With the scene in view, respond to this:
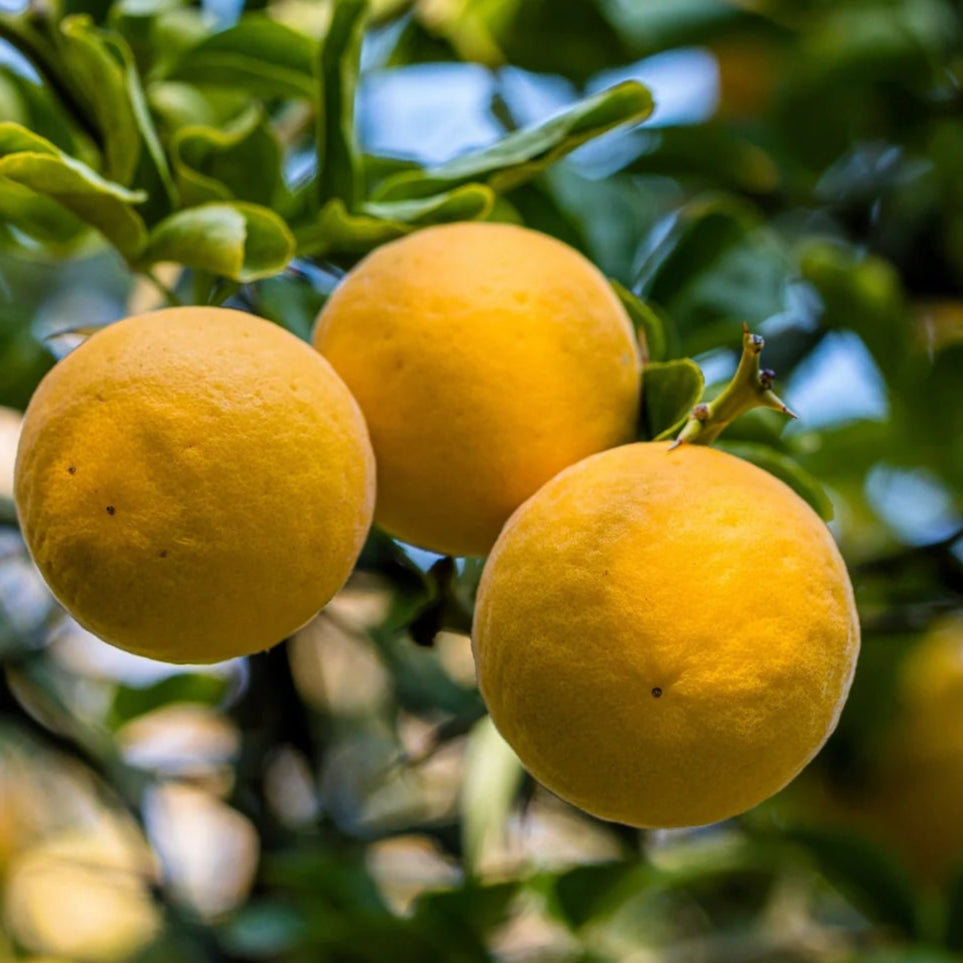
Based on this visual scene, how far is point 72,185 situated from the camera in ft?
2.80

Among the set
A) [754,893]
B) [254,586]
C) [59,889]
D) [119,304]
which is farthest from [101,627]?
[59,889]

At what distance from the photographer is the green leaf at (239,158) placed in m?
1.02

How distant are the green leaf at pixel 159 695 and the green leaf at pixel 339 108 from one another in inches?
42.4

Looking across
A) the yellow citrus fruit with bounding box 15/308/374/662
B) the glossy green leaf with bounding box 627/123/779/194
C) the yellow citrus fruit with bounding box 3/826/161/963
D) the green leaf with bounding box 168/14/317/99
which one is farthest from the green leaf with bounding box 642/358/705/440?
the yellow citrus fruit with bounding box 3/826/161/963

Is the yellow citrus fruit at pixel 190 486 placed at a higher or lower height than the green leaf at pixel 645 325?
higher

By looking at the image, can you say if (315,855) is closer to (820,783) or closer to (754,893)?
(820,783)

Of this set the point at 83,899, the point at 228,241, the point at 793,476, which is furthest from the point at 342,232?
the point at 83,899

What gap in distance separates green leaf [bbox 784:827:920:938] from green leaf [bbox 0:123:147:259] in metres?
0.99

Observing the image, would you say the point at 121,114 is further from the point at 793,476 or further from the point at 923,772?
the point at 923,772

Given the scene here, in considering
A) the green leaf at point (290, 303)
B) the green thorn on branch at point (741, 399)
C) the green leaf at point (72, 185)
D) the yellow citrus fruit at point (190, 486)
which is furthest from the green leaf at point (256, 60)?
the green thorn on branch at point (741, 399)

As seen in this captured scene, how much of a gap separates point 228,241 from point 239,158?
233 mm

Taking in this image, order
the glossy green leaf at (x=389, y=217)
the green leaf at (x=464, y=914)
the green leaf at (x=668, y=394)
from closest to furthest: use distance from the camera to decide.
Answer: the green leaf at (x=668, y=394)
the glossy green leaf at (x=389, y=217)
the green leaf at (x=464, y=914)

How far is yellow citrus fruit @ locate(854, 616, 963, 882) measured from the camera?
1694 millimetres

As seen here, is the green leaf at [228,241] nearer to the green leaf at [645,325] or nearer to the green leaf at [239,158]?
the green leaf at [239,158]
